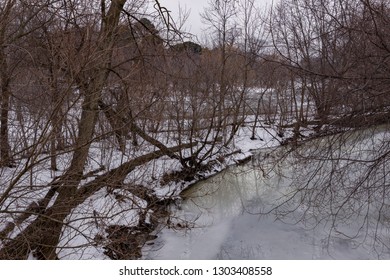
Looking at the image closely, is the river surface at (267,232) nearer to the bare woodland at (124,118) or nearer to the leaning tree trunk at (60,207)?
the bare woodland at (124,118)

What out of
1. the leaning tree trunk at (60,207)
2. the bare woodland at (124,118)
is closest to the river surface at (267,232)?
the bare woodland at (124,118)

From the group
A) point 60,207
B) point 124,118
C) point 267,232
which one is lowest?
point 267,232

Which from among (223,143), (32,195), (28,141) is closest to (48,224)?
(32,195)

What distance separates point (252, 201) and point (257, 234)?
1863 millimetres

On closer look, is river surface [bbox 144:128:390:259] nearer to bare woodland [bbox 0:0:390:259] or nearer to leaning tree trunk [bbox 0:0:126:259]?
bare woodland [bbox 0:0:390:259]

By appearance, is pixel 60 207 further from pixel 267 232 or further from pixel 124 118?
pixel 267 232

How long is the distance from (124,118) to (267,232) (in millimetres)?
3939

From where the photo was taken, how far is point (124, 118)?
6418 millimetres

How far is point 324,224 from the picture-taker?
7.09 metres

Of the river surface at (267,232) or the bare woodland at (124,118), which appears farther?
the river surface at (267,232)

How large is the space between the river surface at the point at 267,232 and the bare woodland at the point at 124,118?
229 millimetres

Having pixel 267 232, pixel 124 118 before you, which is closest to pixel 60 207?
pixel 124 118

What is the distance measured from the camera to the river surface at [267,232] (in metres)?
6.23

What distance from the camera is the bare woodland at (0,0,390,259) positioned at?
4.23 meters
